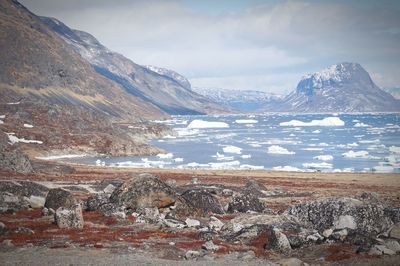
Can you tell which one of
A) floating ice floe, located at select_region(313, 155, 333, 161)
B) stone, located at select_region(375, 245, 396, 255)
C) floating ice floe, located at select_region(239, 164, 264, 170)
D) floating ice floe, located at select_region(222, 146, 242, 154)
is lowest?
stone, located at select_region(375, 245, 396, 255)

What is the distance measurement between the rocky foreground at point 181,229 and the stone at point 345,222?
54mm

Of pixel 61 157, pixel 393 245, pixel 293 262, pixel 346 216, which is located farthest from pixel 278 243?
pixel 61 157

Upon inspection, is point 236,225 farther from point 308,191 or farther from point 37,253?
point 308,191

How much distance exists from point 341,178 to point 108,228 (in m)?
51.0

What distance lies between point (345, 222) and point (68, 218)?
602 inches

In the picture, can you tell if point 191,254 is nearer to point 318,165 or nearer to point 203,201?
point 203,201

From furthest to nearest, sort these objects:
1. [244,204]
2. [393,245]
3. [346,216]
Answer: [244,204] < [346,216] < [393,245]

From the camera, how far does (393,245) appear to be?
1844 centimetres

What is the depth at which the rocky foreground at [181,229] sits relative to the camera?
1895 cm

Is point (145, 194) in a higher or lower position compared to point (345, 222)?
higher

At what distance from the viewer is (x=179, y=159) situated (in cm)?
10256

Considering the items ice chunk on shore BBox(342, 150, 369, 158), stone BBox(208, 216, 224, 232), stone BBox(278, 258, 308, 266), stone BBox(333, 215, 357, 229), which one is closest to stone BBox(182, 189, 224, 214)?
stone BBox(208, 216, 224, 232)

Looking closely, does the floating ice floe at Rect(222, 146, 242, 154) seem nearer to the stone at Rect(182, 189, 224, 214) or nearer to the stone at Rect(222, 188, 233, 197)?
the stone at Rect(222, 188, 233, 197)

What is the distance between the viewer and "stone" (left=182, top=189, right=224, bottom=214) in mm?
32812
